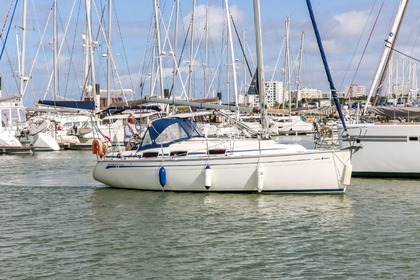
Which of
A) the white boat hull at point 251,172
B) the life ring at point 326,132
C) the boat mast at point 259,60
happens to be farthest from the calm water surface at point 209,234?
the boat mast at point 259,60

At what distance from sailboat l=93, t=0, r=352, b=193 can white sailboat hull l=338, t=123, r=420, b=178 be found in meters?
5.04

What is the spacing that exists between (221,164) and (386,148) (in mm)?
7965

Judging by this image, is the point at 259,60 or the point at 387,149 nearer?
the point at 259,60

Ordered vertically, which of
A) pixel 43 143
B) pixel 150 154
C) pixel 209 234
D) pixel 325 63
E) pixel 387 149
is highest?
pixel 325 63

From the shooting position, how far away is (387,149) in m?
24.9

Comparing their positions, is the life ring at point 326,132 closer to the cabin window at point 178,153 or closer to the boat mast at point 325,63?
the boat mast at point 325,63

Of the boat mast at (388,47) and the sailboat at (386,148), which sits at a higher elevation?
the boat mast at (388,47)

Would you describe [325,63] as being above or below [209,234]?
above

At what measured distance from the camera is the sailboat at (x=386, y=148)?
24.5 m

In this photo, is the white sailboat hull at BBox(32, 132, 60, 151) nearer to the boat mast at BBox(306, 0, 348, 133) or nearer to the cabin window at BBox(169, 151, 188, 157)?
the cabin window at BBox(169, 151, 188, 157)

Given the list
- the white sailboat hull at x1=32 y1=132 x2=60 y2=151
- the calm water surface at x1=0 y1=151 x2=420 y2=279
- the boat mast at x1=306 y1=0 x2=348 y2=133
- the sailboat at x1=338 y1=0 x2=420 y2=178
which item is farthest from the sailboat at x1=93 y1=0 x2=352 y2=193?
the white sailboat hull at x1=32 y1=132 x2=60 y2=151

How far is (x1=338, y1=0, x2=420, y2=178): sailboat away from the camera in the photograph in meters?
24.5

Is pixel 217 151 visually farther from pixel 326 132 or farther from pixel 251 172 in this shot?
pixel 326 132

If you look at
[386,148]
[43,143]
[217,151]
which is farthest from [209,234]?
[43,143]
